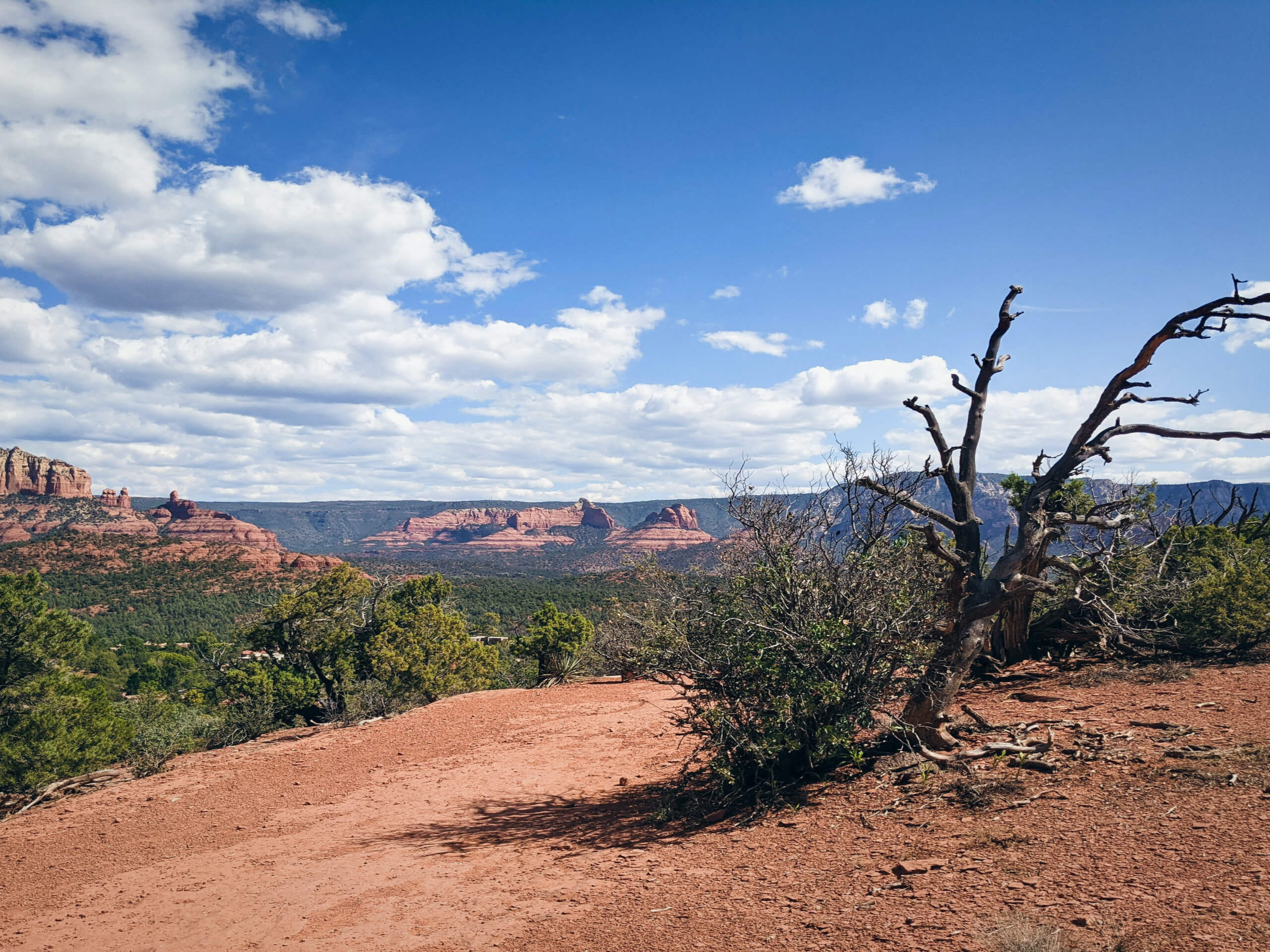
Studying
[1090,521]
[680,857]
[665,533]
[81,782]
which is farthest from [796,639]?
[665,533]

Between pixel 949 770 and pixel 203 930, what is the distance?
24.4 feet

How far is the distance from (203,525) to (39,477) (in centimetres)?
3086

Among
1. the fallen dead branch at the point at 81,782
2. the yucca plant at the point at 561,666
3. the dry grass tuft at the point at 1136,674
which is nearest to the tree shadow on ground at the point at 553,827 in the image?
the dry grass tuft at the point at 1136,674

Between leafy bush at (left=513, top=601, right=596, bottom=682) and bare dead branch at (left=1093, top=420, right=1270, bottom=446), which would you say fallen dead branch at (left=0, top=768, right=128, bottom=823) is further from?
bare dead branch at (left=1093, top=420, right=1270, bottom=446)

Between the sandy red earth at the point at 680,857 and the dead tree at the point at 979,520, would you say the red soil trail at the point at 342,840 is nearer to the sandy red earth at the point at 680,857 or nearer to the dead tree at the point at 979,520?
the sandy red earth at the point at 680,857

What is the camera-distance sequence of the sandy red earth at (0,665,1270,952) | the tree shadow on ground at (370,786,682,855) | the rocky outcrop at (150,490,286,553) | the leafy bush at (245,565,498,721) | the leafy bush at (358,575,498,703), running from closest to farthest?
the sandy red earth at (0,665,1270,952) < the tree shadow on ground at (370,786,682,855) < the leafy bush at (358,575,498,703) < the leafy bush at (245,565,498,721) < the rocky outcrop at (150,490,286,553)

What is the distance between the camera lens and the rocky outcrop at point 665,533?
17288 cm

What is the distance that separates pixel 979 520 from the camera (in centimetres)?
789

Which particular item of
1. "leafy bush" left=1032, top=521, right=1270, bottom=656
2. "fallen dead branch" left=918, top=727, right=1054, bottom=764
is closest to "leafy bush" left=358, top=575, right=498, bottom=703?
"leafy bush" left=1032, top=521, right=1270, bottom=656

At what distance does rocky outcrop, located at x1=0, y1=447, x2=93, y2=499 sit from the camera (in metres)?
135

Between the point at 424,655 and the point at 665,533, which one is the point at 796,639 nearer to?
the point at 424,655

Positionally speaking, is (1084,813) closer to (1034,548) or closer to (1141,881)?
(1141,881)

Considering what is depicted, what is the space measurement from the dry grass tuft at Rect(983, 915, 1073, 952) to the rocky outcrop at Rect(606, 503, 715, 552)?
162m

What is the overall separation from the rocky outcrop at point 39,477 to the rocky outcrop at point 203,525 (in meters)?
16.9
